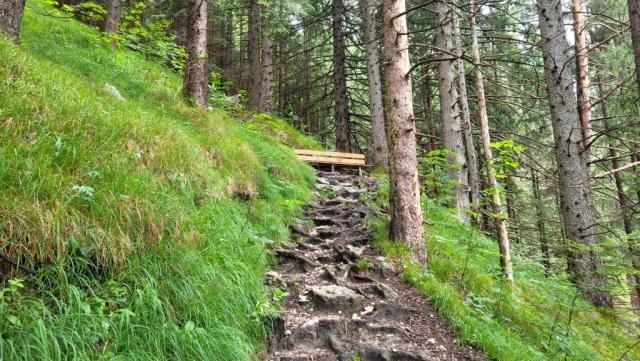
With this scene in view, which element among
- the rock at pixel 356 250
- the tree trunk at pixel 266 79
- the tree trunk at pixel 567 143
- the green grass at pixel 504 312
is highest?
the tree trunk at pixel 266 79

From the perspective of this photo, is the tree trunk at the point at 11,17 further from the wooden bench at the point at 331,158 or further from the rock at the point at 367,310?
the wooden bench at the point at 331,158

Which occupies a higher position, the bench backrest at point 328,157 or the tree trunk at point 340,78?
the tree trunk at point 340,78

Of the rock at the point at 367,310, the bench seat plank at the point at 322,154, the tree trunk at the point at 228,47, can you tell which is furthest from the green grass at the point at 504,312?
the tree trunk at the point at 228,47

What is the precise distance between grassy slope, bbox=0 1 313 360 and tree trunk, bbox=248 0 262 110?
359 inches

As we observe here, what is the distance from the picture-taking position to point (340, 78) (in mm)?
13875

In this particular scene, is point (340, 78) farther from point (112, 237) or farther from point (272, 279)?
point (112, 237)

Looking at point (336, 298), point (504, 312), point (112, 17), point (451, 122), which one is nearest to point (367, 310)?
point (336, 298)

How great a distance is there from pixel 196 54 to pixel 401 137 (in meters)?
4.44

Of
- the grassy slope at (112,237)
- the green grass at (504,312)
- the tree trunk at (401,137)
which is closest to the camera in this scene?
the grassy slope at (112,237)

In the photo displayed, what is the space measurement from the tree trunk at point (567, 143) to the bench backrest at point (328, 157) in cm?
581

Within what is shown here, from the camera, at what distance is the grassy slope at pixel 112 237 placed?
2.25m

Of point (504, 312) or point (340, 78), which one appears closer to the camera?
point (504, 312)

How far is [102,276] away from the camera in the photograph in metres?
2.69

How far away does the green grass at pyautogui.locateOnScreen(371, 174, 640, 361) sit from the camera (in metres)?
3.87
